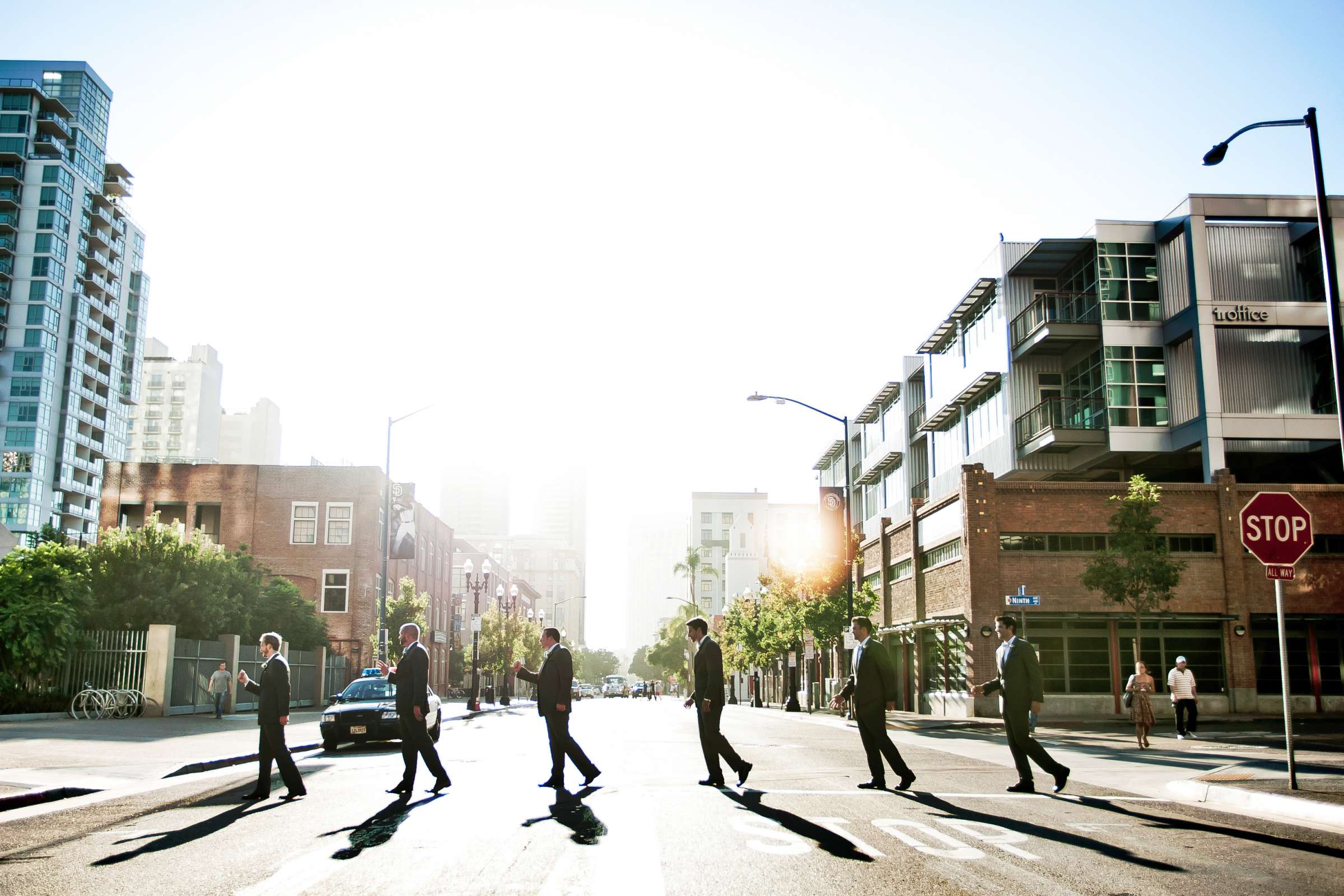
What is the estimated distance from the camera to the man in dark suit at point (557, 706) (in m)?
12.6

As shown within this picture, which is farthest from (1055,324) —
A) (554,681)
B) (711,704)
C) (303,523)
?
(303,523)

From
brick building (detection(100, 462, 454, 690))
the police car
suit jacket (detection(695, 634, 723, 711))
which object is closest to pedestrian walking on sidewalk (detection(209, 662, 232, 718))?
the police car

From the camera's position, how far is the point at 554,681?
12820 millimetres

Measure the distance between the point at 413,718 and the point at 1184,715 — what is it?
17.5 m

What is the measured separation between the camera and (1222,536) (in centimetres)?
3606

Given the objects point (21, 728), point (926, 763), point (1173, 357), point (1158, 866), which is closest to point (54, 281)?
point (21, 728)

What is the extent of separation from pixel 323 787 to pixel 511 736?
37.0 ft

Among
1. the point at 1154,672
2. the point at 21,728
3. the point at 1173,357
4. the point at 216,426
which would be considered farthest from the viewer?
the point at 216,426

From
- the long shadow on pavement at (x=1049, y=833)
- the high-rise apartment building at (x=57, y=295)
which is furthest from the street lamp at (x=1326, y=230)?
the high-rise apartment building at (x=57, y=295)

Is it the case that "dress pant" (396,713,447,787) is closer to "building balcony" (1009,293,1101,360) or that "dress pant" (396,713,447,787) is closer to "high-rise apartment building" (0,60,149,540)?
"building balcony" (1009,293,1101,360)

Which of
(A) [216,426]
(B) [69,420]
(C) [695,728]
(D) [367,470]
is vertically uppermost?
(A) [216,426]

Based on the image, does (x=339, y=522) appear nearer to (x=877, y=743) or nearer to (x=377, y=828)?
(x=877, y=743)

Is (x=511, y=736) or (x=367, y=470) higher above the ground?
(x=367, y=470)

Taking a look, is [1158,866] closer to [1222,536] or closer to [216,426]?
[1222,536]
